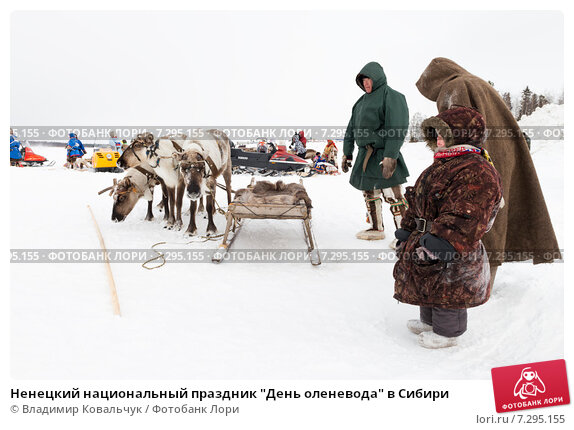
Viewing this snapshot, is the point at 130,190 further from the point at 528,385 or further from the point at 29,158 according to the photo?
the point at 29,158

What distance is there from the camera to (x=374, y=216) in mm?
4879

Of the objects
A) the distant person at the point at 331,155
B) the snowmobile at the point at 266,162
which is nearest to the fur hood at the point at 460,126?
the snowmobile at the point at 266,162

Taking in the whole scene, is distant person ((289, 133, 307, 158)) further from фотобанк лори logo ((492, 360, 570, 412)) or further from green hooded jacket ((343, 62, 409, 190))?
фотобанк лори logo ((492, 360, 570, 412))

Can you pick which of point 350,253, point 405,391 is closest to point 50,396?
point 405,391

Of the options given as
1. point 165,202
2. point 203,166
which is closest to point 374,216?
point 203,166

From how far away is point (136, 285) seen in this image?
336 centimetres

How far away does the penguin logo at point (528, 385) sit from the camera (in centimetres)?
192

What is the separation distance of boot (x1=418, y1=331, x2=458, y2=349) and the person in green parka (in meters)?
2.13

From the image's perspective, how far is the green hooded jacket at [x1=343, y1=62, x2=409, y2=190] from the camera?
166 inches

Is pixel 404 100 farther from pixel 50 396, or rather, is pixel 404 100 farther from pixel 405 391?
pixel 50 396

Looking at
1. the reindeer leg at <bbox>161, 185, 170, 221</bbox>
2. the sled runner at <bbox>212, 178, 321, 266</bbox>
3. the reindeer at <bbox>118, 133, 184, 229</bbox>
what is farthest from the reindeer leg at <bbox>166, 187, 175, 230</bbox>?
the sled runner at <bbox>212, 178, 321, 266</bbox>

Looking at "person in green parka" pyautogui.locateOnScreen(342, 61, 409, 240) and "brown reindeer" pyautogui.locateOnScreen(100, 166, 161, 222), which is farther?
"brown reindeer" pyautogui.locateOnScreen(100, 166, 161, 222)

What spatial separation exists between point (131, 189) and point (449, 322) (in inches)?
187

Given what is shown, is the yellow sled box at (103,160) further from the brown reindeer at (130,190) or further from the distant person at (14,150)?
the brown reindeer at (130,190)
